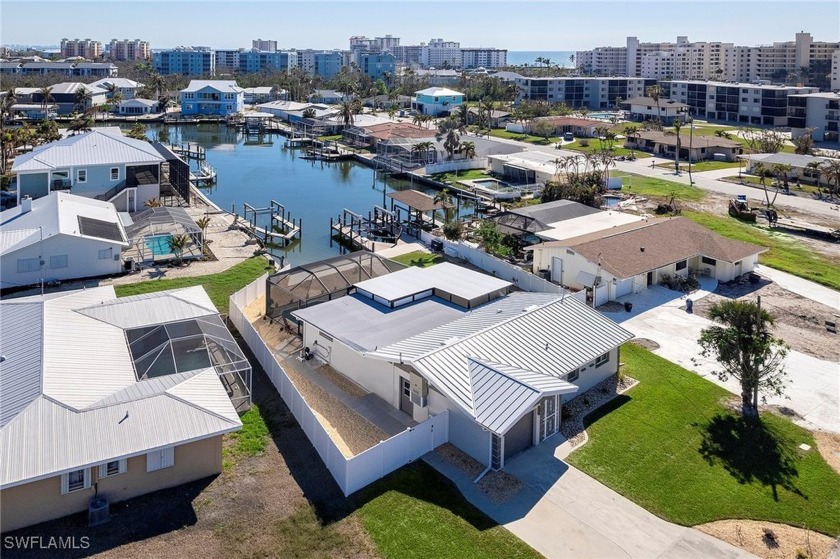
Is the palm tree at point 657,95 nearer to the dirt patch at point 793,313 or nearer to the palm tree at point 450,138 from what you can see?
the palm tree at point 450,138

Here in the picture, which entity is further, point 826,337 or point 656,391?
point 826,337

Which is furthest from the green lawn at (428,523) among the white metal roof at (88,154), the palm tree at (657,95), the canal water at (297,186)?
the palm tree at (657,95)

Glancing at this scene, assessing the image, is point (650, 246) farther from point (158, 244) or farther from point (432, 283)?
point (158, 244)

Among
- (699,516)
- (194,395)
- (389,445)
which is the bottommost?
(699,516)

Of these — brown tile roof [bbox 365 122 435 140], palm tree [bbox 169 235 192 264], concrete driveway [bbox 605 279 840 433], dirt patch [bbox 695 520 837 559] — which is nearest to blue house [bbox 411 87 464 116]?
brown tile roof [bbox 365 122 435 140]

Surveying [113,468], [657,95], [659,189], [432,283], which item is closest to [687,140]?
[659,189]

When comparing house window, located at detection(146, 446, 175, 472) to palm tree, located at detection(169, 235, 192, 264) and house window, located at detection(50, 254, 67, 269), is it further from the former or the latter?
palm tree, located at detection(169, 235, 192, 264)

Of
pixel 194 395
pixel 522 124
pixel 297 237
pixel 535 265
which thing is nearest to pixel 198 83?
pixel 522 124

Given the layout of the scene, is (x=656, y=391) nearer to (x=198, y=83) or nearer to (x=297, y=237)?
(x=297, y=237)
